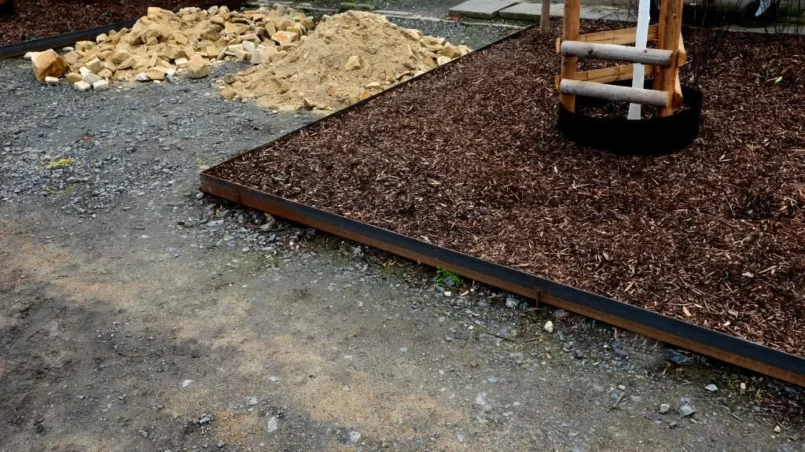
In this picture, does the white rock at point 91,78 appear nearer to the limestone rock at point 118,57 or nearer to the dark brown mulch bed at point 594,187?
the limestone rock at point 118,57

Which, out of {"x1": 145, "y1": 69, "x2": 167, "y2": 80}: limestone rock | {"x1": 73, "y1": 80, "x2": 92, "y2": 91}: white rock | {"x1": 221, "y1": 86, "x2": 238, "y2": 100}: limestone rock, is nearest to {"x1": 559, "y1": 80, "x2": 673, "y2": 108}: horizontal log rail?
{"x1": 221, "y1": 86, "x2": 238, "y2": 100}: limestone rock

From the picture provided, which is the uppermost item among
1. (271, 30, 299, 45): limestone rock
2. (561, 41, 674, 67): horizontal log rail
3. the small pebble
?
(561, 41, 674, 67): horizontal log rail

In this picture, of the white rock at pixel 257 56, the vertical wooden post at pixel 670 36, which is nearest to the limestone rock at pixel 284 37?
the white rock at pixel 257 56

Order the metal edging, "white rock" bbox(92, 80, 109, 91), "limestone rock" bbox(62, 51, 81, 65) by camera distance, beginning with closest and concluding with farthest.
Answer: "white rock" bbox(92, 80, 109, 91) → "limestone rock" bbox(62, 51, 81, 65) → the metal edging

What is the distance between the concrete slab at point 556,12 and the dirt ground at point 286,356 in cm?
571

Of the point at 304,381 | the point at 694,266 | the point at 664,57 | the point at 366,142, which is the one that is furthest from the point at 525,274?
the point at 366,142

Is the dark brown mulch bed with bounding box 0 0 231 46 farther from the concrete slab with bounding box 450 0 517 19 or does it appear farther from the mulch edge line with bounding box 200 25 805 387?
the mulch edge line with bounding box 200 25 805 387

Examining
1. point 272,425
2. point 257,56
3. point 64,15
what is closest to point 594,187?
point 272,425

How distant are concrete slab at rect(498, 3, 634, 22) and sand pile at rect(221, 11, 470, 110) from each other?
1.73 metres

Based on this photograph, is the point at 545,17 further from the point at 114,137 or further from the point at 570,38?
the point at 114,137

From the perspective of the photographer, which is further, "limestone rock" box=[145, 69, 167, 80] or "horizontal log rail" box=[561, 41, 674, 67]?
"limestone rock" box=[145, 69, 167, 80]

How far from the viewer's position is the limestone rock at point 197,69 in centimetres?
786

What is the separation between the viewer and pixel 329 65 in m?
7.24

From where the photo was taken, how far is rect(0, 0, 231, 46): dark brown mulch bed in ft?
32.9
